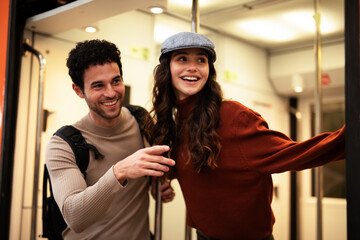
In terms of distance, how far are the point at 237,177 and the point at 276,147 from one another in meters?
0.24

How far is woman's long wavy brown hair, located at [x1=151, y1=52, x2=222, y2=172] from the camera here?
1630mm

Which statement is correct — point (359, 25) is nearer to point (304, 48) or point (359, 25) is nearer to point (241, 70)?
point (241, 70)

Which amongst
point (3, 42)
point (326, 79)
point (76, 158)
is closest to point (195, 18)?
point (76, 158)

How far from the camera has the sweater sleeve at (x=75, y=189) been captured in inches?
61.4

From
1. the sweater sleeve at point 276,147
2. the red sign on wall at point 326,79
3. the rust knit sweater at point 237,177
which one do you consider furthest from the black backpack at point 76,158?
the red sign on wall at point 326,79

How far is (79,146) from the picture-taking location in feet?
5.98

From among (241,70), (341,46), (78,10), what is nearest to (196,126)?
(78,10)

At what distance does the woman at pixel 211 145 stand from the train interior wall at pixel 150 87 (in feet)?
2.73

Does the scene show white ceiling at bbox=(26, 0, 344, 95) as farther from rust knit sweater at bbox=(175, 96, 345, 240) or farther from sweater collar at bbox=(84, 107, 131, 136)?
rust knit sweater at bbox=(175, 96, 345, 240)

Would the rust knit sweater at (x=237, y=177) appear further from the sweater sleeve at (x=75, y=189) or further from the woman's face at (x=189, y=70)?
the sweater sleeve at (x=75, y=189)

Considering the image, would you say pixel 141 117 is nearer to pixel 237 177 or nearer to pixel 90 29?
pixel 237 177

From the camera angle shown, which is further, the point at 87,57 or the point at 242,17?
the point at 242,17

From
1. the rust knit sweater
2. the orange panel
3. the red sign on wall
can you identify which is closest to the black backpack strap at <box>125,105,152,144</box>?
the rust knit sweater

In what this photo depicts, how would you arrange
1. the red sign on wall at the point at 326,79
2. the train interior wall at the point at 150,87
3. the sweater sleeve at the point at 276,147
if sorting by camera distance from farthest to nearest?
1. the red sign on wall at the point at 326,79
2. the train interior wall at the point at 150,87
3. the sweater sleeve at the point at 276,147
